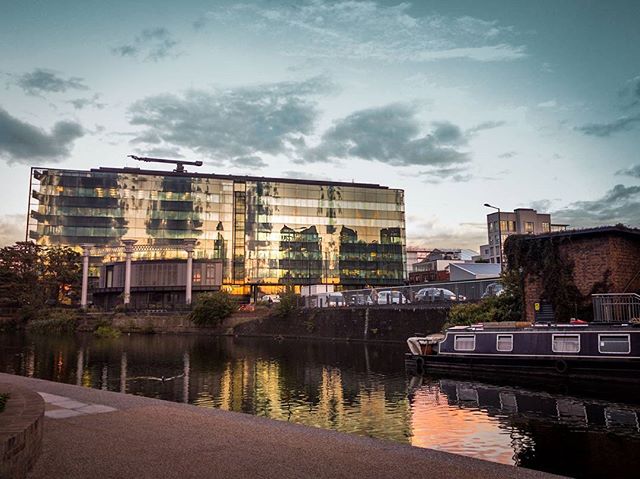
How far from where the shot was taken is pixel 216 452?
1134cm

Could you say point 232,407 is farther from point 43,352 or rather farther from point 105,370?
point 43,352

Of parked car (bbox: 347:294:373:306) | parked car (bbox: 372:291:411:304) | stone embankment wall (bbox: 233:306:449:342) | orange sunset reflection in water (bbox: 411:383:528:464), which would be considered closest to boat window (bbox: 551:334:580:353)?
orange sunset reflection in water (bbox: 411:383:528:464)

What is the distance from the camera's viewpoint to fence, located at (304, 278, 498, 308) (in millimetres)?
49025

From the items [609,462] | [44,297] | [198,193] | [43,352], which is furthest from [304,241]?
[609,462]

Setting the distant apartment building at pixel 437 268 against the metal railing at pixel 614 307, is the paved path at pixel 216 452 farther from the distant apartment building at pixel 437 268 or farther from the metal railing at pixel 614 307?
the distant apartment building at pixel 437 268

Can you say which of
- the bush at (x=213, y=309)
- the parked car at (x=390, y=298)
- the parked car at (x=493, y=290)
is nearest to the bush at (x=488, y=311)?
the parked car at (x=493, y=290)

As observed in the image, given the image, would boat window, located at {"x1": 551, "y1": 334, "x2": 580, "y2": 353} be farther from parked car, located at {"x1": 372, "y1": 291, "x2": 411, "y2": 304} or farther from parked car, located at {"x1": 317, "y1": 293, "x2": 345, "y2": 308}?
parked car, located at {"x1": 317, "y1": 293, "x2": 345, "y2": 308}

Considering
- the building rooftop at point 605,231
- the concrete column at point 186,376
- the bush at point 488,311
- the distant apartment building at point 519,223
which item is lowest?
the concrete column at point 186,376

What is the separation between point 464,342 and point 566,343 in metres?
6.00

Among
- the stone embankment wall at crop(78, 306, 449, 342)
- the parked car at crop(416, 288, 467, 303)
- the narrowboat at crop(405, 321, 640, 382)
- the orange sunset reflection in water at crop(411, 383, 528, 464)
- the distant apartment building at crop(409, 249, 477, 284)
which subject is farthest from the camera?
the distant apartment building at crop(409, 249, 477, 284)

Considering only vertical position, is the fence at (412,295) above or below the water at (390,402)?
above

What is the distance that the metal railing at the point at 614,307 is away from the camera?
31.6 m

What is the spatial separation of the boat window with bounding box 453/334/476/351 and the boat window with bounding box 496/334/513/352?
148cm

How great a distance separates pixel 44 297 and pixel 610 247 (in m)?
95.5
